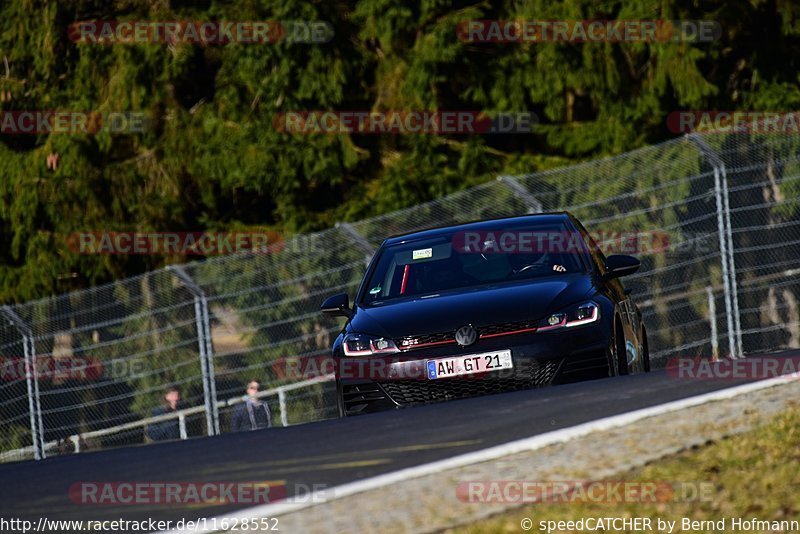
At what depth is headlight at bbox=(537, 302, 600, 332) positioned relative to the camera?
8.57 metres

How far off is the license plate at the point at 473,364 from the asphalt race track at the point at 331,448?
0.72 meters

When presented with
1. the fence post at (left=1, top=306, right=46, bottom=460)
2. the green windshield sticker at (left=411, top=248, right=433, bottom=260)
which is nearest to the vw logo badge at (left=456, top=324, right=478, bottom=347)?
the green windshield sticker at (left=411, top=248, right=433, bottom=260)

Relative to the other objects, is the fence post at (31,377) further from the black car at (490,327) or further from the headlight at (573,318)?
the headlight at (573,318)

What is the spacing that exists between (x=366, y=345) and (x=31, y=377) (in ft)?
22.0

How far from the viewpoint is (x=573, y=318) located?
28.3 ft

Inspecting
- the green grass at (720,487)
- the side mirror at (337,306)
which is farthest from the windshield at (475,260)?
the green grass at (720,487)

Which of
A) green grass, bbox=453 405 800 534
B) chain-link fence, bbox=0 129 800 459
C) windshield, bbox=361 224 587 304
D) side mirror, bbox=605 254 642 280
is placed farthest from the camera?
chain-link fence, bbox=0 129 800 459

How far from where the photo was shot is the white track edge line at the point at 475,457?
4.92 meters

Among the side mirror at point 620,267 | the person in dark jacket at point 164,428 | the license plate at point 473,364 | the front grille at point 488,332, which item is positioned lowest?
the person in dark jacket at point 164,428

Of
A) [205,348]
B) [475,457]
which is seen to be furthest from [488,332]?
[205,348]

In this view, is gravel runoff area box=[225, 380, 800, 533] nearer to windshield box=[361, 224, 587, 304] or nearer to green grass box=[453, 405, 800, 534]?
green grass box=[453, 405, 800, 534]

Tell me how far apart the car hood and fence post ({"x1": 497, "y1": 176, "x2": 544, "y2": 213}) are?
13.1 ft

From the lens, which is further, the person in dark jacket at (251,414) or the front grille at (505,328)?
the person in dark jacket at (251,414)

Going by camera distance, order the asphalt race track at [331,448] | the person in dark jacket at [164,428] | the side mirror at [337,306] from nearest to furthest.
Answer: the asphalt race track at [331,448] → the side mirror at [337,306] → the person in dark jacket at [164,428]
